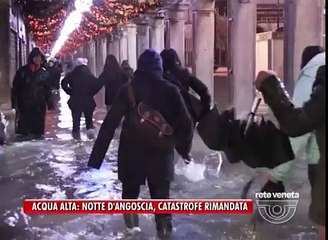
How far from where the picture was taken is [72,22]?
136 inches

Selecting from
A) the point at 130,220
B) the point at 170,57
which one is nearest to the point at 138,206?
the point at 130,220

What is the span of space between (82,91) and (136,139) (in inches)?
12.6

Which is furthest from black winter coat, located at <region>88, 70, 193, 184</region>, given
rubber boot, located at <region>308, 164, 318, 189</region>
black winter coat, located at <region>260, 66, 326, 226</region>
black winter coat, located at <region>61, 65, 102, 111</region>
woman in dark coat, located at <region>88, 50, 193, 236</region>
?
rubber boot, located at <region>308, 164, 318, 189</region>

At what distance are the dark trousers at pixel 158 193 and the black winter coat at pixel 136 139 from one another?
27mm

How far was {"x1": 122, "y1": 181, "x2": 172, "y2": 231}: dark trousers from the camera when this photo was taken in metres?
3.35

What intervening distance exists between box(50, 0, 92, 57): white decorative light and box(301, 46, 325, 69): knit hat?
3.10 feet

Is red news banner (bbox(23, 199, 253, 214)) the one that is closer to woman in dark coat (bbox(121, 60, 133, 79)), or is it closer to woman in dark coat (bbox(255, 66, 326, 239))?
woman in dark coat (bbox(255, 66, 326, 239))

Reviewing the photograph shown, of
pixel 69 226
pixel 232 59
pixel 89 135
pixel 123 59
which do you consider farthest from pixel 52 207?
pixel 232 59

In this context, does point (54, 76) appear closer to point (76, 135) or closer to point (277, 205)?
point (76, 135)

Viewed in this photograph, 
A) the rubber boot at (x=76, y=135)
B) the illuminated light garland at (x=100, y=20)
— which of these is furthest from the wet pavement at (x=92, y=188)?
the illuminated light garland at (x=100, y=20)

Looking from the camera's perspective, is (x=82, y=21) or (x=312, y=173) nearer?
(x=312, y=173)

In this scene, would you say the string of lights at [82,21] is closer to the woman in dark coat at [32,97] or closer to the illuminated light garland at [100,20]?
the illuminated light garland at [100,20]

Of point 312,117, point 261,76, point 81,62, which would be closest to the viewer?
point 312,117

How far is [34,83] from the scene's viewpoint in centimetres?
343
